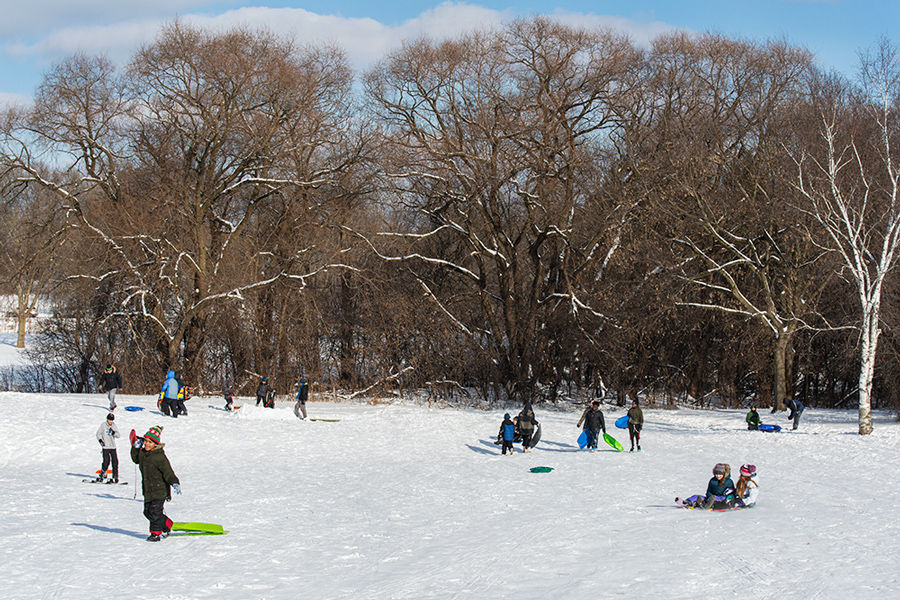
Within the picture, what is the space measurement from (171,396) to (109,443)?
7.83 meters

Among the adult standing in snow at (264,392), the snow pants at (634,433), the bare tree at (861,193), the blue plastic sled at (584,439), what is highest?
the bare tree at (861,193)

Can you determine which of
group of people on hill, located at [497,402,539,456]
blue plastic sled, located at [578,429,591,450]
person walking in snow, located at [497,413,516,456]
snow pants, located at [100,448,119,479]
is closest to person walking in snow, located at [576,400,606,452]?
blue plastic sled, located at [578,429,591,450]

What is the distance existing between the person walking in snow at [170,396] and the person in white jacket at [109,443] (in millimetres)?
7437

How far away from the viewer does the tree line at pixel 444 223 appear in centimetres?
2919

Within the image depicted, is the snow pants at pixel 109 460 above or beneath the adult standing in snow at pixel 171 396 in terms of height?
beneath

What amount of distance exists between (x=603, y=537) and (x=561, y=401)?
23065 mm

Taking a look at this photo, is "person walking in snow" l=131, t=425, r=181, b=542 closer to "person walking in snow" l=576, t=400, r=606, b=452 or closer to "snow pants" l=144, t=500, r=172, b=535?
"snow pants" l=144, t=500, r=172, b=535

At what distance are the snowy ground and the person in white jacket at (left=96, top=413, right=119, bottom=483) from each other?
1.43ft

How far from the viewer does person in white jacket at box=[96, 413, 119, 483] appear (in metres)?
14.5

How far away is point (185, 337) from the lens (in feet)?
109

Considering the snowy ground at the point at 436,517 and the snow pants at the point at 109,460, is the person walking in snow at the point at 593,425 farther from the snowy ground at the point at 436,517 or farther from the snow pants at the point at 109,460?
the snow pants at the point at 109,460

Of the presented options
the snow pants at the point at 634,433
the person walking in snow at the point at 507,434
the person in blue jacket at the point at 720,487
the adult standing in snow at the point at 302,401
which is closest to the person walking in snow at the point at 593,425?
the snow pants at the point at 634,433

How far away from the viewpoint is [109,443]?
14.8 m

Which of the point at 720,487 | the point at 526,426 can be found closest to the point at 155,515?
the point at 720,487
